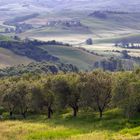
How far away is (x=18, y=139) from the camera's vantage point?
60094mm

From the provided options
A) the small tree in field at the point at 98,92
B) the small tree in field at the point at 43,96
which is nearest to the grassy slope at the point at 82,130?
the small tree in field at the point at 98,92

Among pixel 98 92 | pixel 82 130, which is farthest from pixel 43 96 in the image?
pixel 82 130

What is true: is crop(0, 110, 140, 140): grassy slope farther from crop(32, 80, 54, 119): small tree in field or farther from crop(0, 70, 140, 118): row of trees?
crop(32, 80, 54, 119): small tree in field

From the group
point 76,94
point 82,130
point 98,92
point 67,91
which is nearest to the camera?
point 82,130

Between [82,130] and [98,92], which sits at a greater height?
[98,92]

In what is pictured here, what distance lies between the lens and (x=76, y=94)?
309 ft

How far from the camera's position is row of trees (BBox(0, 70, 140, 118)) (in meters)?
82.7

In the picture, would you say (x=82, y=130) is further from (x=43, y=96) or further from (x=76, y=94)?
(x=43, y=96)

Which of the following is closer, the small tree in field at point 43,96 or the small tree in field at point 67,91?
the small tree in field at point 67,91

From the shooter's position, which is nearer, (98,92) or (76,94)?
(98,92)

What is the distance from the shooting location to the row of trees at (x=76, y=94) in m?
82.7

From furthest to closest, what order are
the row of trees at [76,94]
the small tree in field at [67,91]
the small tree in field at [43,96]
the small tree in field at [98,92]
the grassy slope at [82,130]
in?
the small tree in field at [43,96] < the small tree in field at [67,91] < the small tree in field at [98,92] < the row of trees at [76,94] < the grassy slope at [82,130]

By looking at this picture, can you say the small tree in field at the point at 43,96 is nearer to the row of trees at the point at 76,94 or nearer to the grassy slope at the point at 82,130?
the row of trees at the point at 76,94

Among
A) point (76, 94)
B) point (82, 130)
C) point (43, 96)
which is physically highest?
point (82, 130)
